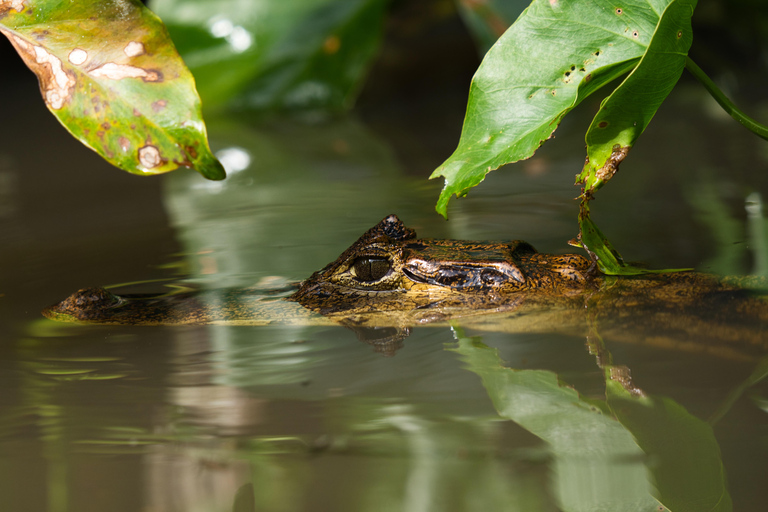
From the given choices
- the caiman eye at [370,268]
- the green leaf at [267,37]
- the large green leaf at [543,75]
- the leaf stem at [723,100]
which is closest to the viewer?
the large green leaf at [543,75]

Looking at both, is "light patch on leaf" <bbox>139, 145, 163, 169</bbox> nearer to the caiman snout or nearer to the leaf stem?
the caiman snout

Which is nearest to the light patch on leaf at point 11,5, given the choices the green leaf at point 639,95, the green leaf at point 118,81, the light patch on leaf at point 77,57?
the green leaf at point 118,81

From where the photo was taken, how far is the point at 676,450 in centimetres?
137

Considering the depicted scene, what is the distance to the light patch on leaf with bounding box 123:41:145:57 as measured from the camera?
1.71 metres

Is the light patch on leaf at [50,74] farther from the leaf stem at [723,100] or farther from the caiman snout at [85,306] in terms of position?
the leaf stem at [723,100]

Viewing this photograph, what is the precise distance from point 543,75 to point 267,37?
3.88 m

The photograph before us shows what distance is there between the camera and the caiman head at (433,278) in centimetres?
220

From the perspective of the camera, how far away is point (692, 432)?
4.69ft

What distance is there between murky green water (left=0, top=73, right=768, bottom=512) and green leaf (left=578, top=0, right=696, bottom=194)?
1.54 feet

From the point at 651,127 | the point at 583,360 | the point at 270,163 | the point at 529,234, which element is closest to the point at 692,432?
the point at 583,360

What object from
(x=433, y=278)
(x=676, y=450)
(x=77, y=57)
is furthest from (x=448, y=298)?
(x=77, y=57)

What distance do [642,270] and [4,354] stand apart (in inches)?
73.7

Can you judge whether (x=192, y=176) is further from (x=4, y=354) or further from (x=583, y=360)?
(x=583, y=360)

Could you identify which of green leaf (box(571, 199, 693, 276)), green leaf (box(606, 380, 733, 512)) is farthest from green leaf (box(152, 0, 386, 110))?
green leaf (box(606, 380, 733, 512))
